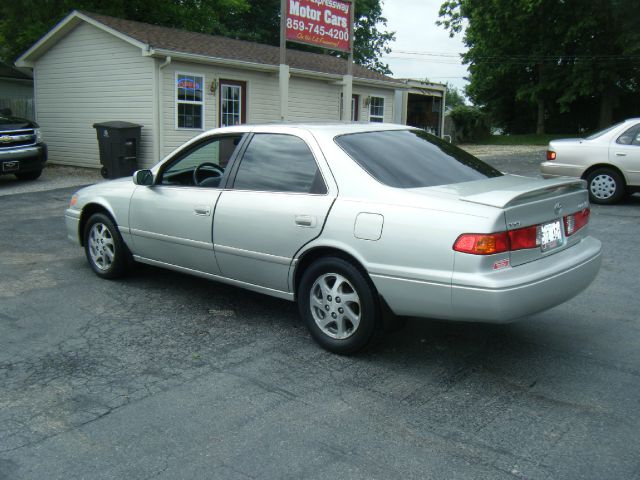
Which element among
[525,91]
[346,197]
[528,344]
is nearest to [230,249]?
[346,197]

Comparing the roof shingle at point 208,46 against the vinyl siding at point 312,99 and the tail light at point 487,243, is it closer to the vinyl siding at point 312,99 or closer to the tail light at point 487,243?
the vinyl siding at point 312,99

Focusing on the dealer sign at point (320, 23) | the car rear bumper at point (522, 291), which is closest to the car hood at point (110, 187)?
the car rear bumper at point (522, 291)

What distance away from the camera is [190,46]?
55.6 ft

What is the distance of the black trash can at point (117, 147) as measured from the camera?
15.5 meters

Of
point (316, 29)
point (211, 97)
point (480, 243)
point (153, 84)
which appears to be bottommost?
point (480, 243)

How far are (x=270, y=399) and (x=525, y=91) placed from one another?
3511 cm

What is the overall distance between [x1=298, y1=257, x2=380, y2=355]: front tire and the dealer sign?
1332cm

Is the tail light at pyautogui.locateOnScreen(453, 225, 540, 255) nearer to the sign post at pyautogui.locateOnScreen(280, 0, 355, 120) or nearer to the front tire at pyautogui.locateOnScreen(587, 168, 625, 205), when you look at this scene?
the front tire at pyautogui.locateOnScreen(587, 168, 625, 205)

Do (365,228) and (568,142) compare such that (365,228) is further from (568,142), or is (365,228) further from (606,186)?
(568,142)

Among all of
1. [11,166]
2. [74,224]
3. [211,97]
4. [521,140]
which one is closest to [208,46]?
[211,97]

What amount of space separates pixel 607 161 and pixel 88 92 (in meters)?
13.1

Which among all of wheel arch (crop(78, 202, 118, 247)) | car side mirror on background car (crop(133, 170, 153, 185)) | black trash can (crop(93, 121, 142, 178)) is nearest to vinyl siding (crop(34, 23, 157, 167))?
black trash can (crop(93, 121, 142, 178))

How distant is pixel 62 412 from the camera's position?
11.8 ft

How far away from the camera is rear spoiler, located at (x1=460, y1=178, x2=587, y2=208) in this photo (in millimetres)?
3920
